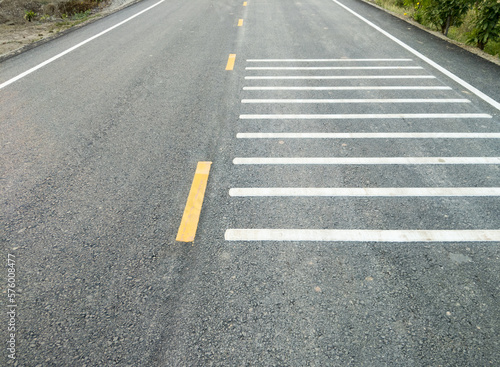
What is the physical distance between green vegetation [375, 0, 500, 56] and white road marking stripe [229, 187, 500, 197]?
578 cm

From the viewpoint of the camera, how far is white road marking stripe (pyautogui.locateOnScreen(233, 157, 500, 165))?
4.21 metres

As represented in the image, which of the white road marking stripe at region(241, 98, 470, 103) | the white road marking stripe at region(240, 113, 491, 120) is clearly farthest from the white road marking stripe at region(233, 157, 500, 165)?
the white road marking stripe at region(241, 98, 470, 103)

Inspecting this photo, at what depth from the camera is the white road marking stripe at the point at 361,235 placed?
10.4 feet

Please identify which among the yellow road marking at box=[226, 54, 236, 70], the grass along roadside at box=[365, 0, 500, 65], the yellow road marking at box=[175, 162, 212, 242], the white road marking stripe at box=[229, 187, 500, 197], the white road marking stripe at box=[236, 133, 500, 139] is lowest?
the yellow road marking at box=[175, 162, 212, 242]

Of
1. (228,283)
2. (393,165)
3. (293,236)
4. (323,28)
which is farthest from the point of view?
(323,28)

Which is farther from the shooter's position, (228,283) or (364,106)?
(364,106)

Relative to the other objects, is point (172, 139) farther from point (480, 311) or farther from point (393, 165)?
point (480, 311)

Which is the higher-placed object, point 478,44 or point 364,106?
point 478,44

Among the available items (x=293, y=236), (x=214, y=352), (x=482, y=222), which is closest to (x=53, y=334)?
(x=214, y=352)

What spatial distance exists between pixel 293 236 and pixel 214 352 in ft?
4.07

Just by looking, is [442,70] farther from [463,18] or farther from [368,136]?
[463,18]

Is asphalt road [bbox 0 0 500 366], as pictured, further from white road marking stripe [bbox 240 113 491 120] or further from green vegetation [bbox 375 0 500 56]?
green vegetation [bbox 375 0 500 56]

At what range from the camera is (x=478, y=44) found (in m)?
8.20

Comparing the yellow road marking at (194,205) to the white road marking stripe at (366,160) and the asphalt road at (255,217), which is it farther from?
the white road marking stripe at (366,160)
